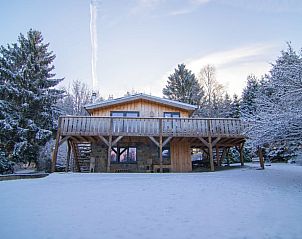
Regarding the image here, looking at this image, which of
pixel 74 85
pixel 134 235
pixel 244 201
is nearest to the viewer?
pixel 134 235

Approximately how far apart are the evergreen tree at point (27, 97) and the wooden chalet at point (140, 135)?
3.18 meters

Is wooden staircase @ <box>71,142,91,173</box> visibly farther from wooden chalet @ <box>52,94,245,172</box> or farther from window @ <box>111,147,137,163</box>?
window @ <box>111,147,137,163</box>

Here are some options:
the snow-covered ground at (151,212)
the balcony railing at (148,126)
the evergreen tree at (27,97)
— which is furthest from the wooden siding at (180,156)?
the evergreen tree at (27,97)

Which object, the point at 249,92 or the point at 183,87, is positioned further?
the point at 183,87

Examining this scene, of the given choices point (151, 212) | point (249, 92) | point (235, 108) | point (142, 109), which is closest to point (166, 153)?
point (142, 109)

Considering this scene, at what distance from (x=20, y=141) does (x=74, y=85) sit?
24438 mm

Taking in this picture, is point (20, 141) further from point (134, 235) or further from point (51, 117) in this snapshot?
point (134, 235)

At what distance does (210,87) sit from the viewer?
3481cm

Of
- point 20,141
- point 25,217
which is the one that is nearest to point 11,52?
point 20,141

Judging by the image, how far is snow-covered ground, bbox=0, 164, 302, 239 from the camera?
3.94 metres

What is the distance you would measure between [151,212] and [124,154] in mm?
10889

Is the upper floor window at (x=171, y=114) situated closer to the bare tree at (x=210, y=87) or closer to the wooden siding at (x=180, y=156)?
the wooden siding at (x=180, y=156)

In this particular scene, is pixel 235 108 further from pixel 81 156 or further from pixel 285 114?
pixel 285 114

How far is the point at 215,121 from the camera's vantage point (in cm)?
1435
